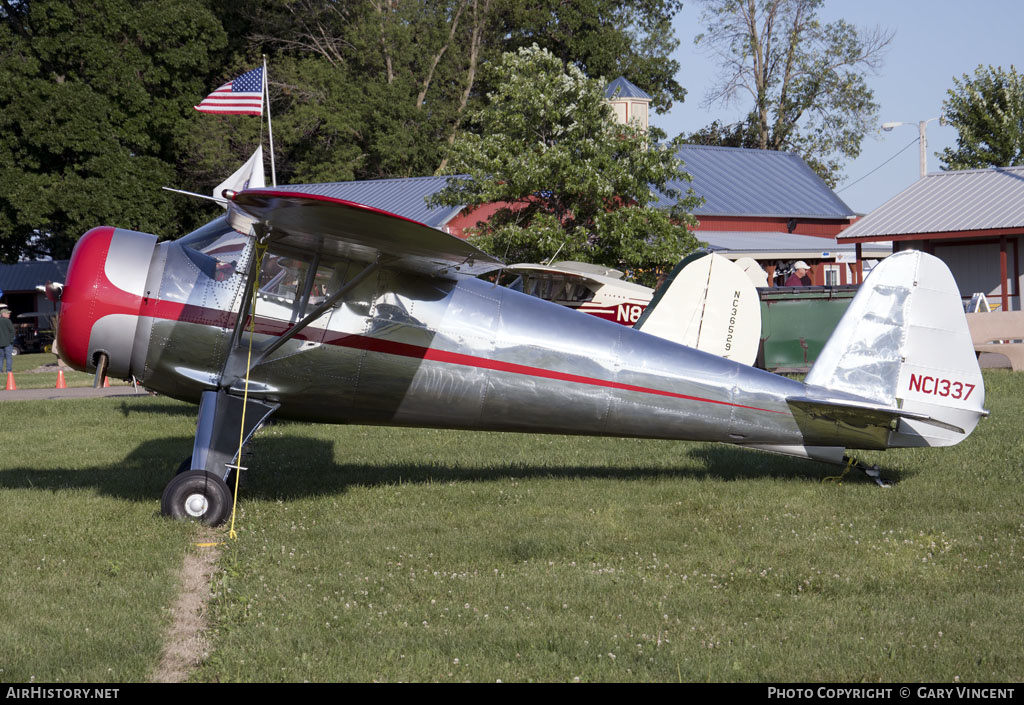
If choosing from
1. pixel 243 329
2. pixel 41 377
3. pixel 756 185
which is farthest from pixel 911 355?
pixel 756 185

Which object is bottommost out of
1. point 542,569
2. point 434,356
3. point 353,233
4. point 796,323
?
point 542,569

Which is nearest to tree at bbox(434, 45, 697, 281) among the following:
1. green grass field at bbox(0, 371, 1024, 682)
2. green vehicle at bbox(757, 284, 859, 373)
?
green vehicle at bbox(757, 284, 859, 373)

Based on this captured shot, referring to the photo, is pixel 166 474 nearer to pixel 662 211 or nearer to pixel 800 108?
Answer: pixel 662 211

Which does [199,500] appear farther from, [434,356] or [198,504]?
[434,356]

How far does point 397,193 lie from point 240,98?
1696cm

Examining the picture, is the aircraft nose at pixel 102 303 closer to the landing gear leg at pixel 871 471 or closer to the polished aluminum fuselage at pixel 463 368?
the polished aluminum fuselage at pixel 463 368

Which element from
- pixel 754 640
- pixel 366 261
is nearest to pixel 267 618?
pixel 754 640

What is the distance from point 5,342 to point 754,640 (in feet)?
86.8

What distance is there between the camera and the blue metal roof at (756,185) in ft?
142

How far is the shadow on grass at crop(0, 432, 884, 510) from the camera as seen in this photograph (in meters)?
9.57

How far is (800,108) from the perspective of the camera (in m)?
58.8

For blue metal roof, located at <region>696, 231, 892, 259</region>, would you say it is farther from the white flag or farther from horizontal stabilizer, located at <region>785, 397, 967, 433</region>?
horizontal stabilizer, located at <region>785, 397, 967, 433</region>

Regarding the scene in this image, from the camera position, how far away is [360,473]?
10.4 meters

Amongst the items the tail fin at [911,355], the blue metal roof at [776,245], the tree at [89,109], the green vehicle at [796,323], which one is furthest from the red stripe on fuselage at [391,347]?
the tree at [89,109]
